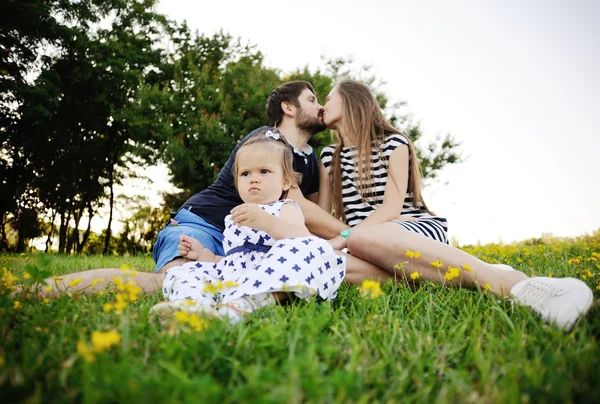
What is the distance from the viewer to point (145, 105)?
1302 cm

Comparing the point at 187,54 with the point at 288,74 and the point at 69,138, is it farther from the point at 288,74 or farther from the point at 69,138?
the point at 69,138

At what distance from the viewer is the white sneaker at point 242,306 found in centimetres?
171

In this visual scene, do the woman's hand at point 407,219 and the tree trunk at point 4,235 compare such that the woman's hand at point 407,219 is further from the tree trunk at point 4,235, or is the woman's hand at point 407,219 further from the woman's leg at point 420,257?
the tree trunk at point 4,235

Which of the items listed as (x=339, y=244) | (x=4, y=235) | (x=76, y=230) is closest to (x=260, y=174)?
(x=339, y=244)

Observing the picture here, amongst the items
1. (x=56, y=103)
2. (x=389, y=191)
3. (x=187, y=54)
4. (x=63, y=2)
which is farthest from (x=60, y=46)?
(x=389, y=191)

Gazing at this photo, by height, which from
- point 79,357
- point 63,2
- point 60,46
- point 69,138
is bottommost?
point 79,357

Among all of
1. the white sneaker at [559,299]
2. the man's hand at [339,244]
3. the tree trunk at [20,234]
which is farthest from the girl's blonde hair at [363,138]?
the tree trunk at [20,234]

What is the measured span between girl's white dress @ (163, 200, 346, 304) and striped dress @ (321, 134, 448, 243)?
1.11m

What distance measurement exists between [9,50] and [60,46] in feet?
6.72

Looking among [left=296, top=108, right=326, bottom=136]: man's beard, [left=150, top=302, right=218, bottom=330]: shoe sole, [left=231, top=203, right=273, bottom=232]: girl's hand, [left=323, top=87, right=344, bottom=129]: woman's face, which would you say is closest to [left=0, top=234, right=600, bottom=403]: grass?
[left=150, top=302, right=218, bottom=330]: shoe sole

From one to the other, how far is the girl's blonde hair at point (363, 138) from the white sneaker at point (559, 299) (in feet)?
4.92

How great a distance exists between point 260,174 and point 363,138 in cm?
118

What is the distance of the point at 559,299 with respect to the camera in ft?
5.52

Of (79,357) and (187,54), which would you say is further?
(187,54)
